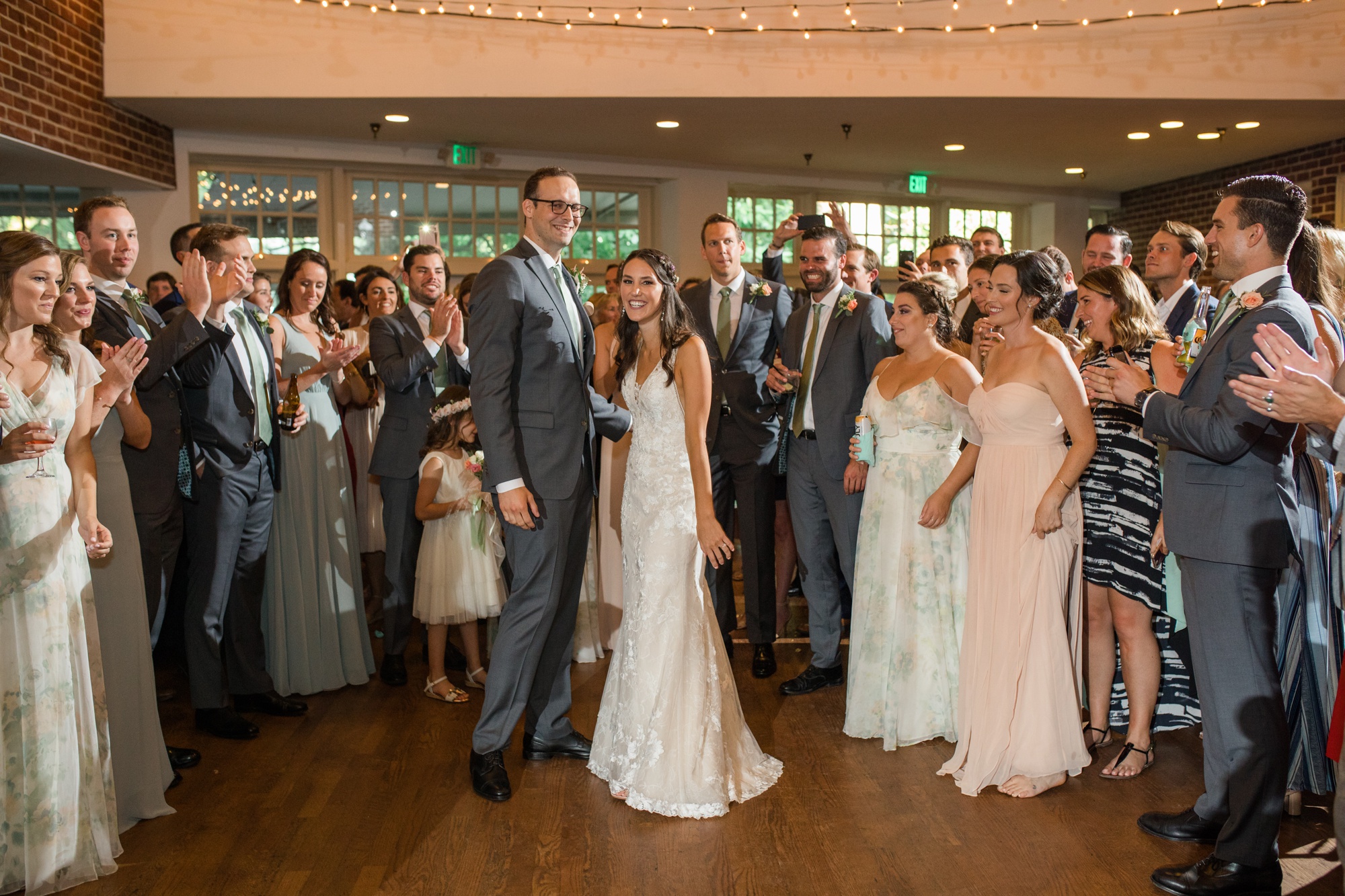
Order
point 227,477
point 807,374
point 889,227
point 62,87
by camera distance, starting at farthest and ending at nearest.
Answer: point 889,227
point 62,87
point 807,374
point 227,477

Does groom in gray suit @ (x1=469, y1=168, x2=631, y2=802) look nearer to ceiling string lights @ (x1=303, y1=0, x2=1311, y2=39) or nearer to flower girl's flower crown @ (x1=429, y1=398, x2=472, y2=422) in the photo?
flower girl's flower crown @ (x1=429, y1=398, x2=472, y2=422)

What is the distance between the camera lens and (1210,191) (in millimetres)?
9758

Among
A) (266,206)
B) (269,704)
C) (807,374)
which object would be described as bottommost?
(269,704)

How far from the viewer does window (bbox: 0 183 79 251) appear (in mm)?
7445

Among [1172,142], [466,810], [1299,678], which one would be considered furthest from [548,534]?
[1172,142]

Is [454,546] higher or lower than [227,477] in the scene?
lower

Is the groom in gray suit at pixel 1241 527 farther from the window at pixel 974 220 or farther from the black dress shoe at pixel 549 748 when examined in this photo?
the window at pixel 974 220

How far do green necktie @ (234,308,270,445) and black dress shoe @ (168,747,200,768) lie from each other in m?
1.09

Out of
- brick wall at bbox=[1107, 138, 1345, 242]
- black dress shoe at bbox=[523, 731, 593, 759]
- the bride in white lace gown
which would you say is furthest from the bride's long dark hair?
brick wall at bbox=[1107, 138, 1345, 242]

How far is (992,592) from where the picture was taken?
10.9 ft

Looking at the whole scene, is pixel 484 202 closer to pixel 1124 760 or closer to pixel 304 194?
pixel 304 194

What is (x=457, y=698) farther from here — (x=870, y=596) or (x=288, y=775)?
(x=870, y=596)

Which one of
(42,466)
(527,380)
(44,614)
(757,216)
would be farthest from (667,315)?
(757,216)

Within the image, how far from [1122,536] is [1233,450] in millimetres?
1044
